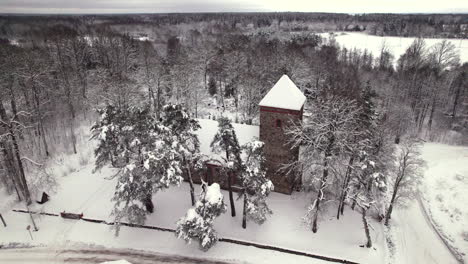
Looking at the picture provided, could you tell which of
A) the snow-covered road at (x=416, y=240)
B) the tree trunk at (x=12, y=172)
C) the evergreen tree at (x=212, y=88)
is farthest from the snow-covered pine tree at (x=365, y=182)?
the evergreen tree at (x=212, y=88)

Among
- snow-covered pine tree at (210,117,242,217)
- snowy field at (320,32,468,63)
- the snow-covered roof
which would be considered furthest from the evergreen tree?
snowy field at (320,32,468,63)

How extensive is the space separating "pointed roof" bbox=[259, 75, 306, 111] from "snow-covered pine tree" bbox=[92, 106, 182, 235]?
6.91m

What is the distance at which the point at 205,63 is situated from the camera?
174 feet

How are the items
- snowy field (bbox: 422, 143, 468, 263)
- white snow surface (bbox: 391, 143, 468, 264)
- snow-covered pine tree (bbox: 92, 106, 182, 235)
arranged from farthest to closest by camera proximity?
snowy field (bbox: 422, 143, 468, 263), white snow surface (bbox: 391, 143, 468, 264), snow-covered pine tree (bbox: 92, 106, 182, 235)

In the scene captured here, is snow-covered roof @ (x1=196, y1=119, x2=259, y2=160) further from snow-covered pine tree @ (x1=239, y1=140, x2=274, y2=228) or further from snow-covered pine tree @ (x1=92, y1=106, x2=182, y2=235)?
snow-covered pine tree @ (x1=239, y1=140, x2=274, y2=228)

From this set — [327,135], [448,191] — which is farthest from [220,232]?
[448,191]

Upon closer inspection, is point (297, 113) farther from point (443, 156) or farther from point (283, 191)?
point (443, 156)

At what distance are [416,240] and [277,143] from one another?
11372mm

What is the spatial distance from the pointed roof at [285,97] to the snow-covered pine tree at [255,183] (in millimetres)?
3554

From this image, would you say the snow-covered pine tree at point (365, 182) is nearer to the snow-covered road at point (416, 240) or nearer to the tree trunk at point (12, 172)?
the snow-covered road at point (416, 240)

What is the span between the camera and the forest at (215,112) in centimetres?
1756

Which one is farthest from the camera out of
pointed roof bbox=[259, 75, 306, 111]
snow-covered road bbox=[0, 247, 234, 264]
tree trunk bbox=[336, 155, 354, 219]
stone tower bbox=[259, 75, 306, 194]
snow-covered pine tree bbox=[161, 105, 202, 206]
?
stone tower bbox=[259, 75, 306, 194]

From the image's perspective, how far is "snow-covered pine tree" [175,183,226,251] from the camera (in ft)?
52.6

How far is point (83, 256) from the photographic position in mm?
17547
